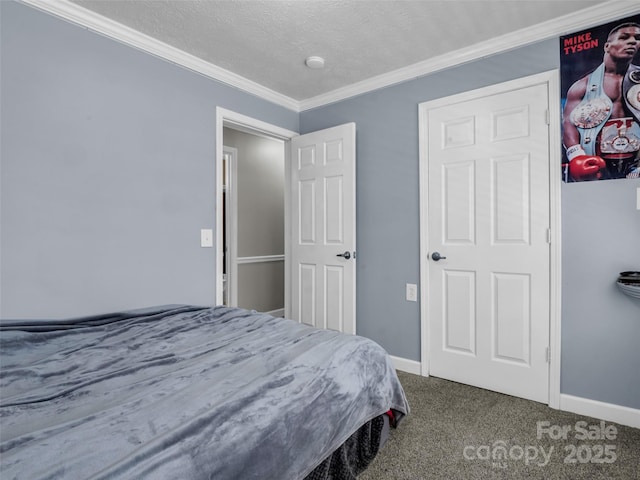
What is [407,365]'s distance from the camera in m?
2.84

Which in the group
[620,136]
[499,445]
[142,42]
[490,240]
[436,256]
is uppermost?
[142,42]

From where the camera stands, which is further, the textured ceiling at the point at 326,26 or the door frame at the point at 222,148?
the door frame at the point at 222,148

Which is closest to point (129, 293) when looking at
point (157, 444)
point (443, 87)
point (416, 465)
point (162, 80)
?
point (162, 80)

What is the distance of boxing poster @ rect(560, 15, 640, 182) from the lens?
1.97m

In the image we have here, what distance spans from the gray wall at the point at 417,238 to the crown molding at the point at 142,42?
31.1 inches

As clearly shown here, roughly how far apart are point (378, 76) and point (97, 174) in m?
2.26

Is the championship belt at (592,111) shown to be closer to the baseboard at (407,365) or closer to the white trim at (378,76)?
the white trim at (378,76)

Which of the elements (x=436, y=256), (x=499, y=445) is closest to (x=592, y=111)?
(x=436, y=256)

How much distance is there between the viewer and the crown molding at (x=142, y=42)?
1.98 meters

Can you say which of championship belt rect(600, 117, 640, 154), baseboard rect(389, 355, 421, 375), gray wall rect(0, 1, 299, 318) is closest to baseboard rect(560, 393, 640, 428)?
baseboard rect(389, 355, 421, 375)

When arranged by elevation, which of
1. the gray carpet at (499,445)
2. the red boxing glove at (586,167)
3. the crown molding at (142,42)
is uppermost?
the crown molding at (142,42)

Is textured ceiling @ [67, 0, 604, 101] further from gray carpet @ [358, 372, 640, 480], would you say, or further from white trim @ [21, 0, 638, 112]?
→ gray carpet @ [358, 372, 640, 480]

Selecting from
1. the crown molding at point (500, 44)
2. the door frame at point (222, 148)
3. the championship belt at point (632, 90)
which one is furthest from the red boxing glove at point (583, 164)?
the door frame at point (222, 148)

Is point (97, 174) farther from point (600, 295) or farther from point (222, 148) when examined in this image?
point (600, 295)
